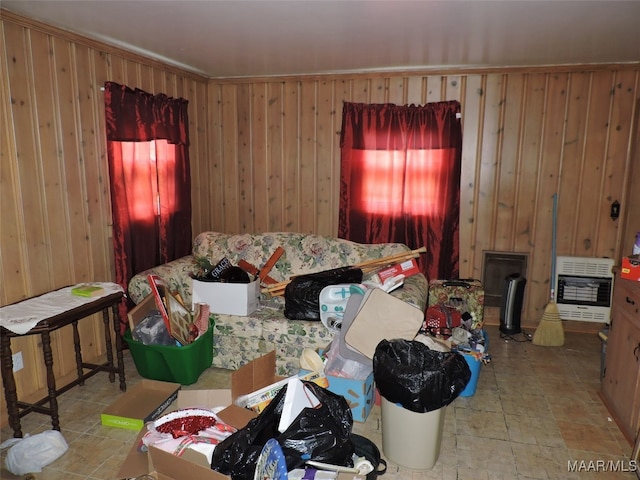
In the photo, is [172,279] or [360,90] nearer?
[172,279]

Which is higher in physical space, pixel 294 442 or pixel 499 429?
pixel 294 442

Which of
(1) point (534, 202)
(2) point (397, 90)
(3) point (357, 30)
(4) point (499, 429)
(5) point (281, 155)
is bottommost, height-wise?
(4) point (499, 429)

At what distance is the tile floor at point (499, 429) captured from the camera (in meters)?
2.31

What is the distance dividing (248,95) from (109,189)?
178 cm

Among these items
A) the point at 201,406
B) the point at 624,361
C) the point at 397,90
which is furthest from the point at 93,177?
the point at 624,361

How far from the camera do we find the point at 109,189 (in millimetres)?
3379

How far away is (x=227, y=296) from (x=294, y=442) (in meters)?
1.63

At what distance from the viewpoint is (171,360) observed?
3.03 metres

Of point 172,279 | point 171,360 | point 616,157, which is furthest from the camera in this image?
point 616,157

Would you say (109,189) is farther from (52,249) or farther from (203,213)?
(203,213)

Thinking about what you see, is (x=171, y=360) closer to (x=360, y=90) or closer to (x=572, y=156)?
(x=360, y=90)

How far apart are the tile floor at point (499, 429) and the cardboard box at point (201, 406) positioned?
240mm

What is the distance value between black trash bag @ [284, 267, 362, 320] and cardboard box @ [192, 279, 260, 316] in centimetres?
26

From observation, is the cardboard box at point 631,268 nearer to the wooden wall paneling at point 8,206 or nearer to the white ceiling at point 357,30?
the white ceiling at point 357,30
